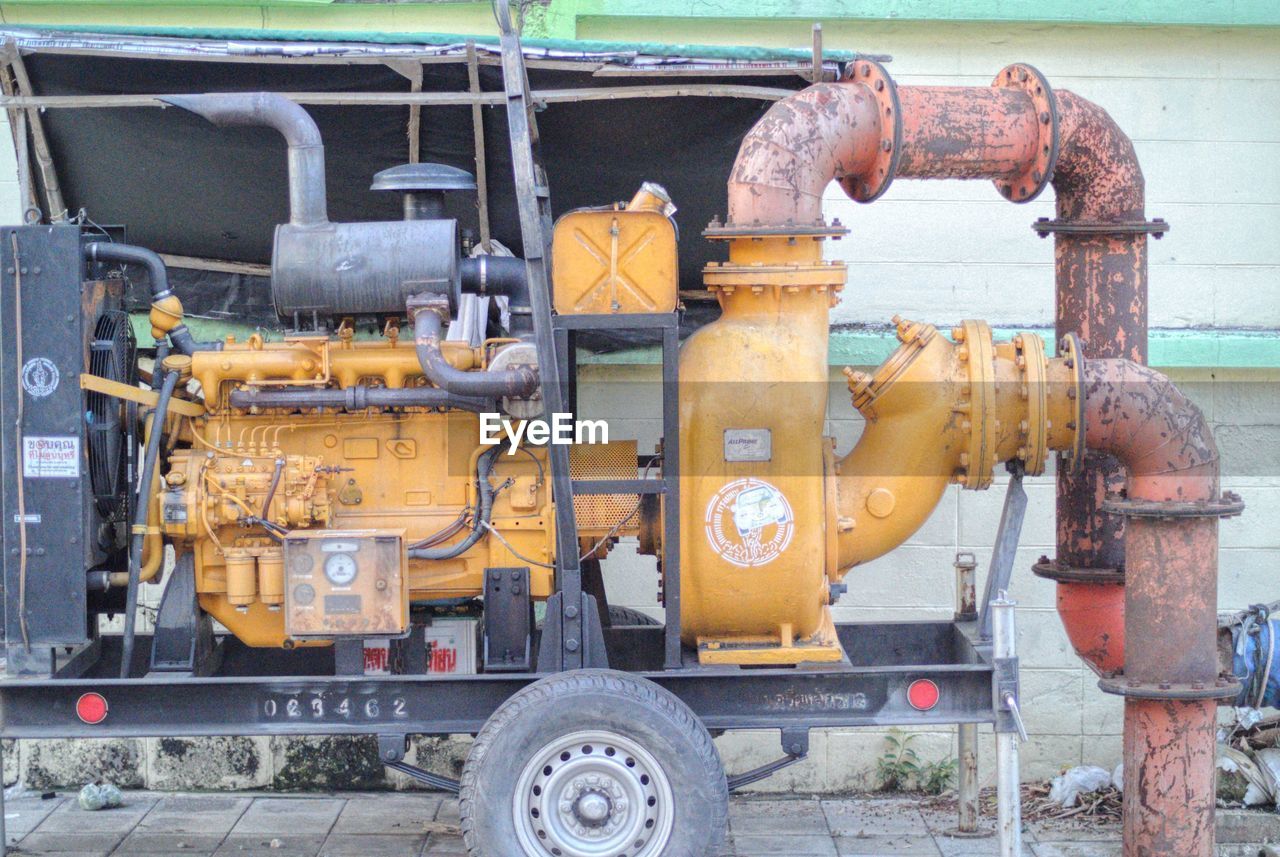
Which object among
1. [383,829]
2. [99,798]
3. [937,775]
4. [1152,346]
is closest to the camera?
[383,829]

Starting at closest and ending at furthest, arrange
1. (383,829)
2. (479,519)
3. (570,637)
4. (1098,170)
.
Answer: (570,637), (479,519), (1098,170), (383,829)

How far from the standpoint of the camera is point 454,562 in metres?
5.48

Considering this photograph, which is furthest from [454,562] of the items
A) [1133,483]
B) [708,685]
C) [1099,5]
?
[1099,5]

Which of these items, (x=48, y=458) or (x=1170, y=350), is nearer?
(x=48, y=458)

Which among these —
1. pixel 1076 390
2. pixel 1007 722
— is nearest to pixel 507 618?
pixel 1007 722

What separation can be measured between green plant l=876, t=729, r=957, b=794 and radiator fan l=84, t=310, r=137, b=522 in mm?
3723

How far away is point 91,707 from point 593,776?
1.78 metres

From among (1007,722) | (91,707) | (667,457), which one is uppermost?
(667,457)

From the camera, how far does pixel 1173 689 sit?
5.28 meters

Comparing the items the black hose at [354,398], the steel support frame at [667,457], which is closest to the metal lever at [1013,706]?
the steel support frame at [667,457]

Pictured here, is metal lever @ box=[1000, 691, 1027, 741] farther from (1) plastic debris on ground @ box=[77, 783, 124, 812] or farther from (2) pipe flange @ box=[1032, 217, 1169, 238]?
(1) plastic debris on ground @ box=[77, 783, 124, 812]

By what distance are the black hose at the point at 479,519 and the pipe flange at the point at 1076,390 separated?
2.11m

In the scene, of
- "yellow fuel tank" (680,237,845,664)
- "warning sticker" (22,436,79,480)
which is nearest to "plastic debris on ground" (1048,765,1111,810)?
"yellow fuel tank" (680,237,845,664)

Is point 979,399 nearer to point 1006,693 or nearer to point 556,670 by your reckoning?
point 1006,693
